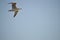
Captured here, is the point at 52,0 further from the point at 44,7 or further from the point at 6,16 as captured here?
the point at 6,16

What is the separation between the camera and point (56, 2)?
2436 millimetres

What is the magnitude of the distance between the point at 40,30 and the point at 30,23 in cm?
20

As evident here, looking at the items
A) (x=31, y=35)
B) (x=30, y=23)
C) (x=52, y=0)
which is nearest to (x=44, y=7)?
(x=52, y=0)

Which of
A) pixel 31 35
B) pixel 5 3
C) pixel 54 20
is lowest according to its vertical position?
pixel 31 35

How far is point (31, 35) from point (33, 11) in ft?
1.32

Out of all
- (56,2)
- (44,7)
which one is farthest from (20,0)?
(56,2)

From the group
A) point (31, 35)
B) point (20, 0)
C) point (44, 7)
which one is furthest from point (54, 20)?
point (20, 0)

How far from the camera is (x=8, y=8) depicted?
2463 mm

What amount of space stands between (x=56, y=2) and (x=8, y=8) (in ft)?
A: 2.62

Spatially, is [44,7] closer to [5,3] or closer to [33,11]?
[33,11]

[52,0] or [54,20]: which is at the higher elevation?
[52,0]

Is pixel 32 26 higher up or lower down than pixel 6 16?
lower down

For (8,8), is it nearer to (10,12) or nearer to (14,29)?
(10,12)

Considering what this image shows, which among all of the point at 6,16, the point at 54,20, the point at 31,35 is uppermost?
the point at 6,16
